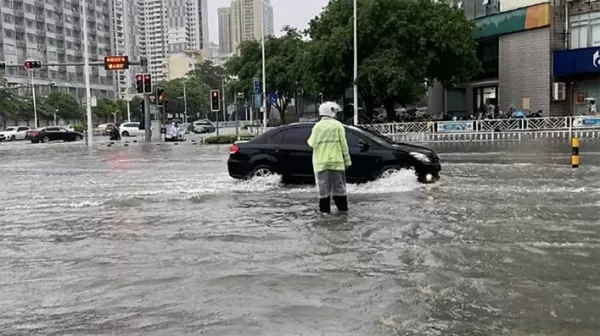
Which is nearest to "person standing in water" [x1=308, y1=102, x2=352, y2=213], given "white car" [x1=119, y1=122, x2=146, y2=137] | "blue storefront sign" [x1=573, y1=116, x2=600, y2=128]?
"blue storefront sign" [x1=573, y1=116, x2=600, y2=128]

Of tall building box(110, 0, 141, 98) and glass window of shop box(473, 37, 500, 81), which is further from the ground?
tall building box(110, 0, 141, 98)

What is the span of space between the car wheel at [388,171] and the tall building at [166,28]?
145763mm

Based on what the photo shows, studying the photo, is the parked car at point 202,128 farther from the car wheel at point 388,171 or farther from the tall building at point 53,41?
the car wheel at point 388,171

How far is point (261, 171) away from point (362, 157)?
7.57 feet

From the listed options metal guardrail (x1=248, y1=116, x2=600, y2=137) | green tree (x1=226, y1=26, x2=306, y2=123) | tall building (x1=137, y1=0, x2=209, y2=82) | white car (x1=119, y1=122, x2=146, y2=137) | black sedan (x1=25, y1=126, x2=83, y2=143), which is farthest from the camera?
tall building (x1=137, y1=0, x2=209, y2=82)

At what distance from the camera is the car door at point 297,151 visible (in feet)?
44.5

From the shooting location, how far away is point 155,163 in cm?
2250

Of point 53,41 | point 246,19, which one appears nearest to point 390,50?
point 246,19

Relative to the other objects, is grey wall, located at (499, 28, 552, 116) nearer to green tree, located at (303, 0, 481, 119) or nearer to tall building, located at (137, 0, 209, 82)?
green tree, located at (303, 0, 481, 119)

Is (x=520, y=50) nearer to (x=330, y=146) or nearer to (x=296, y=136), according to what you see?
(x=296, y=136)

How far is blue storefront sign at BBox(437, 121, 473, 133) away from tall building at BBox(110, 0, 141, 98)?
102491mm

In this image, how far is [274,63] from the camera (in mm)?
57719

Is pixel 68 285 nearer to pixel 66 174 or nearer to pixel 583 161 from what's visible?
pixel 66 174

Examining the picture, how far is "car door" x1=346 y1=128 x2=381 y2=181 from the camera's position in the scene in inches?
510
